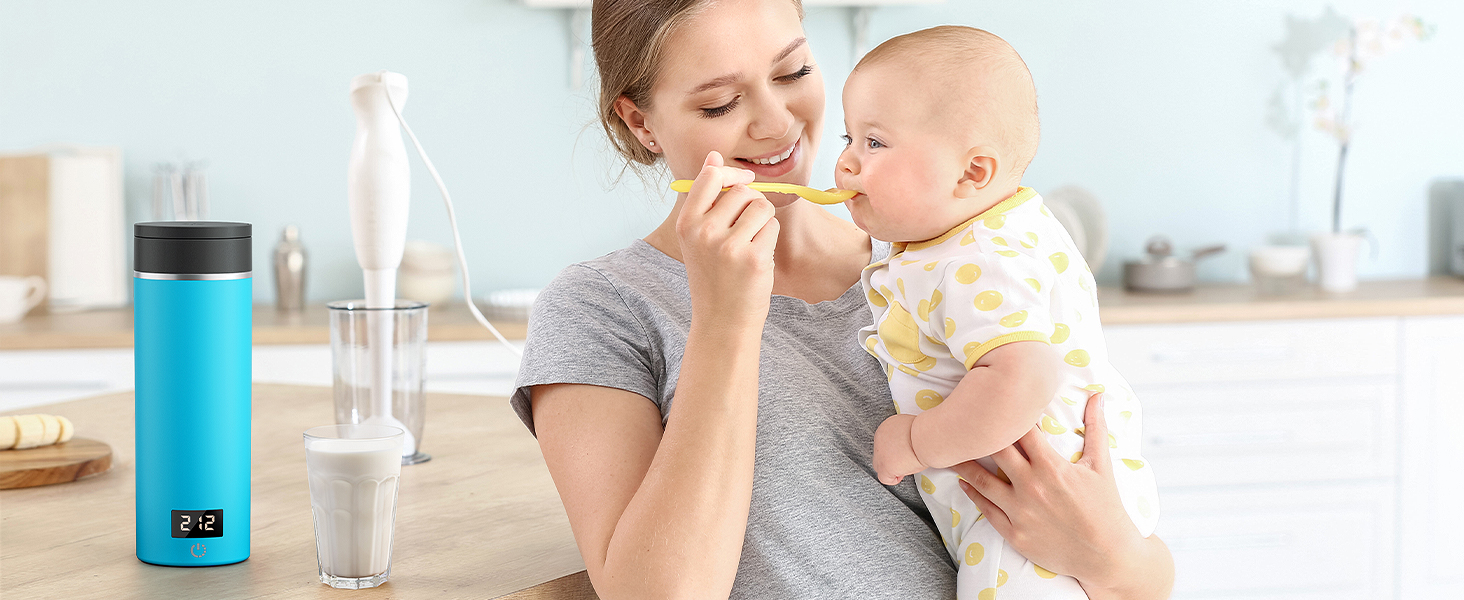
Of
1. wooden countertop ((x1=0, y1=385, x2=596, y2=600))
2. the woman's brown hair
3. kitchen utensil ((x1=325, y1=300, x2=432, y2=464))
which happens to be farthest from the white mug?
the woman's brown hair

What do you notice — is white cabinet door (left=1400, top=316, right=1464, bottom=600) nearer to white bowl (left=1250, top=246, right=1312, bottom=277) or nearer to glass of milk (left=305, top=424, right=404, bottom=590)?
white bowl (left=1250, top=246, right=1312, bottom=277)

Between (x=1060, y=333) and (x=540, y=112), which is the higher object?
(x=540, y=112)

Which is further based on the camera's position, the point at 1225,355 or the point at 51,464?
the point at 1225,355

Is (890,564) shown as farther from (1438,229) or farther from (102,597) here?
(1438,229)

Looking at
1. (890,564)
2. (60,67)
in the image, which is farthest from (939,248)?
(60,67)

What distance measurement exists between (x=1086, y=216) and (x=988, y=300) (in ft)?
7.83

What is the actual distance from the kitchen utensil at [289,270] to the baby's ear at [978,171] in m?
2.34

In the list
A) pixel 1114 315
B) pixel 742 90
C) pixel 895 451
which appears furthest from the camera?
pixel 1114 315

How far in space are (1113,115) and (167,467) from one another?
115 inches

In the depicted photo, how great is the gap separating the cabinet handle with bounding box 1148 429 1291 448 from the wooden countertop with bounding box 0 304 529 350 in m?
1.58

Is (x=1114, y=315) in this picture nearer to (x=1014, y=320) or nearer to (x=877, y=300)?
(x=877, y=300)

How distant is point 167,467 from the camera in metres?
0.91

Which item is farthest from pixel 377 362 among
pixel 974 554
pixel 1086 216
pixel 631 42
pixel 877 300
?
pixel 1086 216

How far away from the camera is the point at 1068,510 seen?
0.93m
